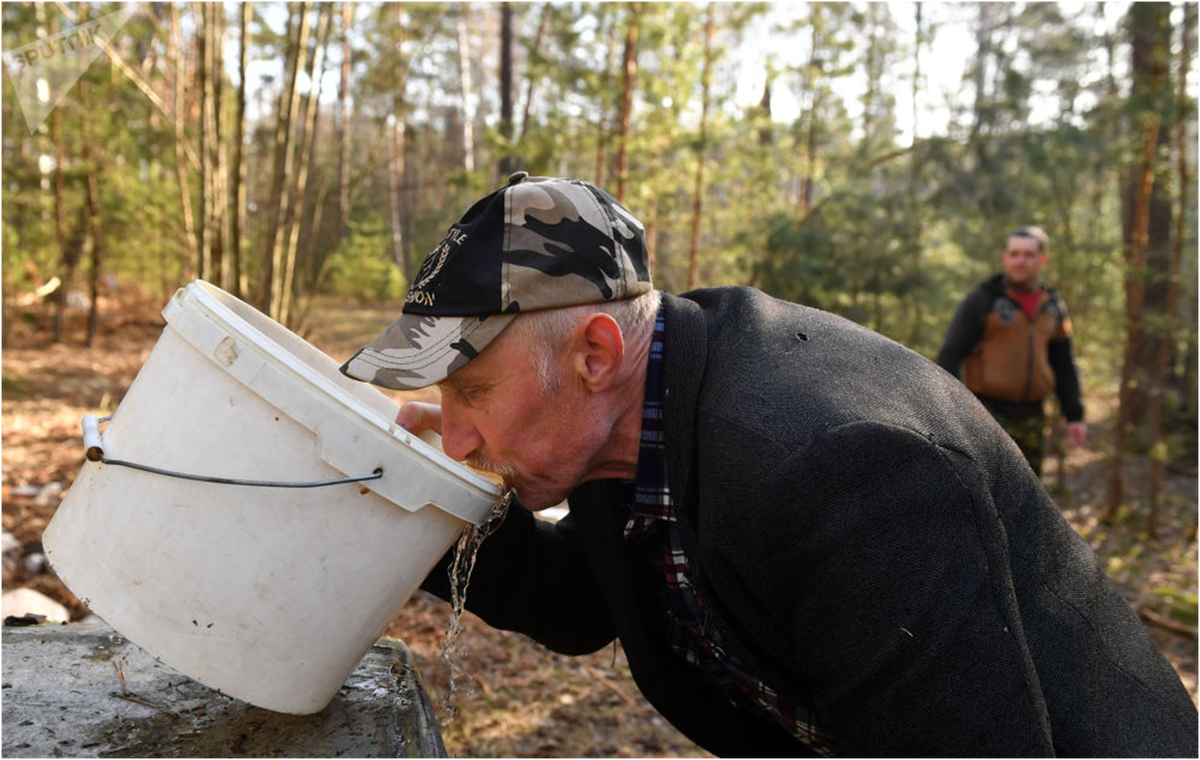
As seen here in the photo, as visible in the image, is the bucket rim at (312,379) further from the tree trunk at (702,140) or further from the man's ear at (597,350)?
the tree trunk at (702,140)

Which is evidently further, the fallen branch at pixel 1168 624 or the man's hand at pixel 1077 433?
the man's hand at pixel 1077 433

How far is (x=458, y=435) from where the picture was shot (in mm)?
1391

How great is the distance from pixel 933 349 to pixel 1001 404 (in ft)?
10.2

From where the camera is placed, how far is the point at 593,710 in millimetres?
3238

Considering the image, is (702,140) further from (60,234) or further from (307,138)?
(60,234)

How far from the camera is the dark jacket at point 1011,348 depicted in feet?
16.4

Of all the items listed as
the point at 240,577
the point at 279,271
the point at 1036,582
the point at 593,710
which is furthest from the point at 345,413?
the point at 279,271

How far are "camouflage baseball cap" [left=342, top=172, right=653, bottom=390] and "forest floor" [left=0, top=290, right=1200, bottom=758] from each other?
2.33ft

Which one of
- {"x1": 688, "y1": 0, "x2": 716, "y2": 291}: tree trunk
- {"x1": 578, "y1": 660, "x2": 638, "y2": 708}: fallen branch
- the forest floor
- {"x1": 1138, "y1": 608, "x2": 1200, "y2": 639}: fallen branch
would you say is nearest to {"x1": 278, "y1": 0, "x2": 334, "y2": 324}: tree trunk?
the forest floor

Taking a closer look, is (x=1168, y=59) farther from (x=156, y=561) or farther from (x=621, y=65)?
(x=156, y=561)

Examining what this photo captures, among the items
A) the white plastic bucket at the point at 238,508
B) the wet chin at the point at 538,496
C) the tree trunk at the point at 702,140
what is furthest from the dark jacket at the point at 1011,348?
the white plastic bucket at the point at 238,508

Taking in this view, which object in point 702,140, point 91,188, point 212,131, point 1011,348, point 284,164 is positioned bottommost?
point 1011,348

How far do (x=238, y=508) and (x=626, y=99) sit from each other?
7.59 meters

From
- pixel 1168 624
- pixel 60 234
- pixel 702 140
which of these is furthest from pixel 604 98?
pixel 60 234
